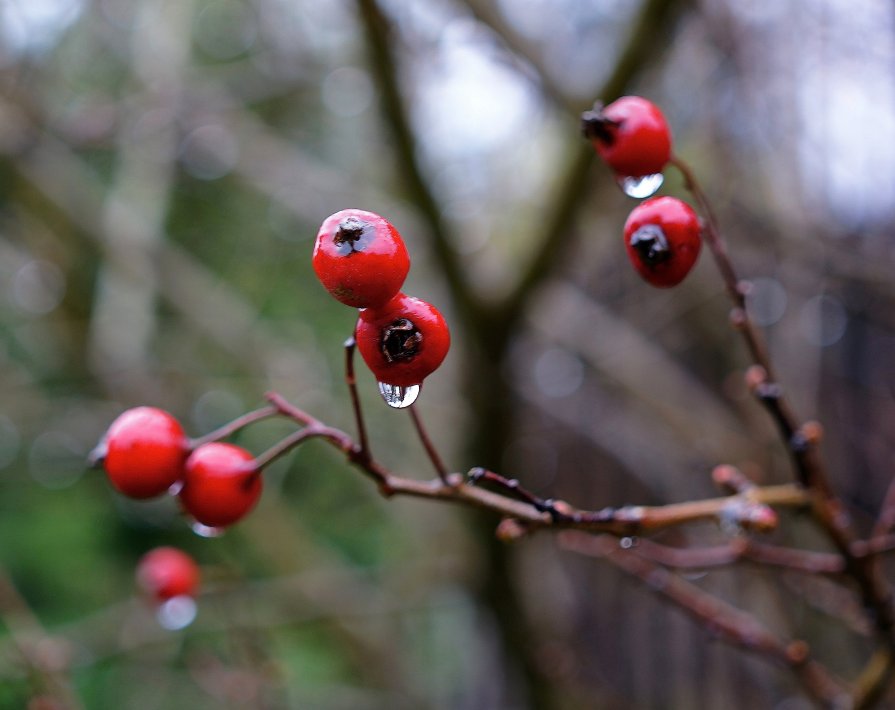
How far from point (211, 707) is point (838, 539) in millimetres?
4211

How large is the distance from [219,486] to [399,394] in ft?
0.77

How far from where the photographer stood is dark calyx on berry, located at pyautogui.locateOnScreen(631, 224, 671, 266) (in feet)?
2.61

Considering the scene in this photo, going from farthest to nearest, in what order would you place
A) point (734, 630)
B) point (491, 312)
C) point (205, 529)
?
1. point (491, 312)
2. point (734, 630)
3. point (205, 529)

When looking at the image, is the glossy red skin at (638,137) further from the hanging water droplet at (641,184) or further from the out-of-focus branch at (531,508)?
the out-of-focus branch at (531,508)

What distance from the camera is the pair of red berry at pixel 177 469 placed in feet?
2.74

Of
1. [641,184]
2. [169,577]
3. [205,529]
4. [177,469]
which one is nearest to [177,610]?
[169,577]

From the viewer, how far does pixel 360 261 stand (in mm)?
656

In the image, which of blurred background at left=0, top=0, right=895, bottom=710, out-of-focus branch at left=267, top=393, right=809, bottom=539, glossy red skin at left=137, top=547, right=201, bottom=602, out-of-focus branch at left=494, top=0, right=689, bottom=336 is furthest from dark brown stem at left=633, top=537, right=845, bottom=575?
out-of-focus branch at left=494, top=0, right=689, bottom=336

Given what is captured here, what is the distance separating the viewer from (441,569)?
115 inches

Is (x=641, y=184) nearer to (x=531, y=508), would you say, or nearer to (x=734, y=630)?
(x=531, y=508)

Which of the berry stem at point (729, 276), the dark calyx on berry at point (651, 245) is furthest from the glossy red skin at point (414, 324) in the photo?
the berry stem at point (729, 276)

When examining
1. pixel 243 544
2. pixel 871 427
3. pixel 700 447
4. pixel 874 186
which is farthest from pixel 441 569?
pixel 243 544

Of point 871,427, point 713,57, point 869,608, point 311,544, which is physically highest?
point 713,57

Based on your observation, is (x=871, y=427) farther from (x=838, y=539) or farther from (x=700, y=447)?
(x=838, y=539)
